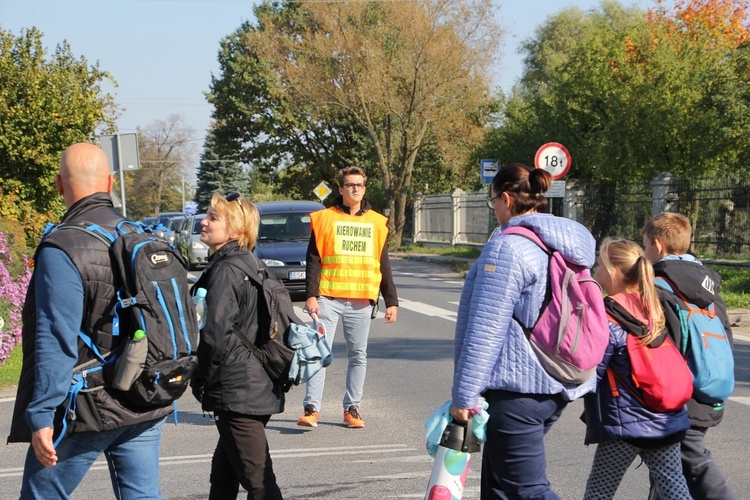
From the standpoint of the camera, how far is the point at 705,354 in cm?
414

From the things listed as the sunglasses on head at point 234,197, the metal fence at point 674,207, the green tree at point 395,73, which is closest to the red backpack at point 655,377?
the sunglasses on head at point 234,197

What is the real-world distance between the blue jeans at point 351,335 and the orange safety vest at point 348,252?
7 centimetres

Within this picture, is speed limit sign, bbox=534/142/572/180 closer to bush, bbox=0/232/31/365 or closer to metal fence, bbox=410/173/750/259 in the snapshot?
metal fence, bbox=410/173/750/259

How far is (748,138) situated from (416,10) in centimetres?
1721

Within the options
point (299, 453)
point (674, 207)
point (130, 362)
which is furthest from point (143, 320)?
point (674, 207)

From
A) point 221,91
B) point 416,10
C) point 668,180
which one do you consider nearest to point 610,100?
point 668,180

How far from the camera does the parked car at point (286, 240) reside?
16094 millimetres

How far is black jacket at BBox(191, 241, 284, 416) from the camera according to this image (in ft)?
13.7

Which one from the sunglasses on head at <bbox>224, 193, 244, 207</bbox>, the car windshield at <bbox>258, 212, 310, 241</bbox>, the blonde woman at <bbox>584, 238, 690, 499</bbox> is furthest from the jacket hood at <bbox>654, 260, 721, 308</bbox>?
the car windshield at <bbox>258, 212, 310, 241</bbox>

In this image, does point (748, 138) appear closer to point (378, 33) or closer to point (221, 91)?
point (378, 33)

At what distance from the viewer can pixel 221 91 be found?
49281 millimetres

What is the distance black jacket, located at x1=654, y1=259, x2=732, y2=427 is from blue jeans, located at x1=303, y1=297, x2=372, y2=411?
9.98ft

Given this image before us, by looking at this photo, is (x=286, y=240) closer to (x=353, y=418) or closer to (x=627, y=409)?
(x=353, y=418)

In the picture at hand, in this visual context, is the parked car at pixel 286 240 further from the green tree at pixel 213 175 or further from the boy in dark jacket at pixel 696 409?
the green tree at pixel 213 175
